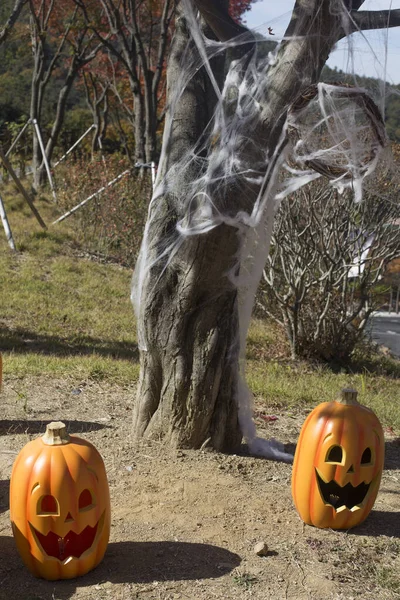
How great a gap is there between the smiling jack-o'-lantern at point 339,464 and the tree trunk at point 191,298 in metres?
0.78

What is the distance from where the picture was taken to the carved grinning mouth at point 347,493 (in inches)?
133

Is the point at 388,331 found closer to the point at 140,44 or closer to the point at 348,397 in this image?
the point at 140,44

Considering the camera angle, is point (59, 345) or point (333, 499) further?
point (59, 345)

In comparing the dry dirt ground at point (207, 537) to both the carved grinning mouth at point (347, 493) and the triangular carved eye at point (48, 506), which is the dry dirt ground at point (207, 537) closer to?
the carved grinning mouth at point (347, 493)

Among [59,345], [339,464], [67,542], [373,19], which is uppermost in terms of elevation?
[373,19]

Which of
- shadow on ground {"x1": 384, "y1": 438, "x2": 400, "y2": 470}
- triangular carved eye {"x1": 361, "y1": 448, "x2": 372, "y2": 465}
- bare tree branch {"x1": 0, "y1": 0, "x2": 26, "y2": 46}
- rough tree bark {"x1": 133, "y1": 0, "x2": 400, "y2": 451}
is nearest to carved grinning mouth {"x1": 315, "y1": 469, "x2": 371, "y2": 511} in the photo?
triangular carved eye {"x1": 361, "y1": 448, "x2": 372, "y2": 465}

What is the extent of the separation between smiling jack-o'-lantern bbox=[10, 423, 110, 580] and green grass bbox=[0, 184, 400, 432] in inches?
118

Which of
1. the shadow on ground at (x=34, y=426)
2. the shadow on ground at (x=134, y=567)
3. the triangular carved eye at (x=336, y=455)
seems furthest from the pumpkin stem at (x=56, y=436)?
the shadow on ground at (x=34, y=426)

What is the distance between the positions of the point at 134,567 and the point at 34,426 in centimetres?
181

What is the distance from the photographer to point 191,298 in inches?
157

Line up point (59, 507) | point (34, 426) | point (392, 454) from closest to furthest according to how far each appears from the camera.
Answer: point (59, 507) → point (34, 426) → point (392, 454)

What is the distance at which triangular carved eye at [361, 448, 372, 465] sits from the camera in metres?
3.38

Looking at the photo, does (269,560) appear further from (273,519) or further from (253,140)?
(253,140)

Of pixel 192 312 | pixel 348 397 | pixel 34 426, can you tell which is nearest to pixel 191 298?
pixel 192 312
